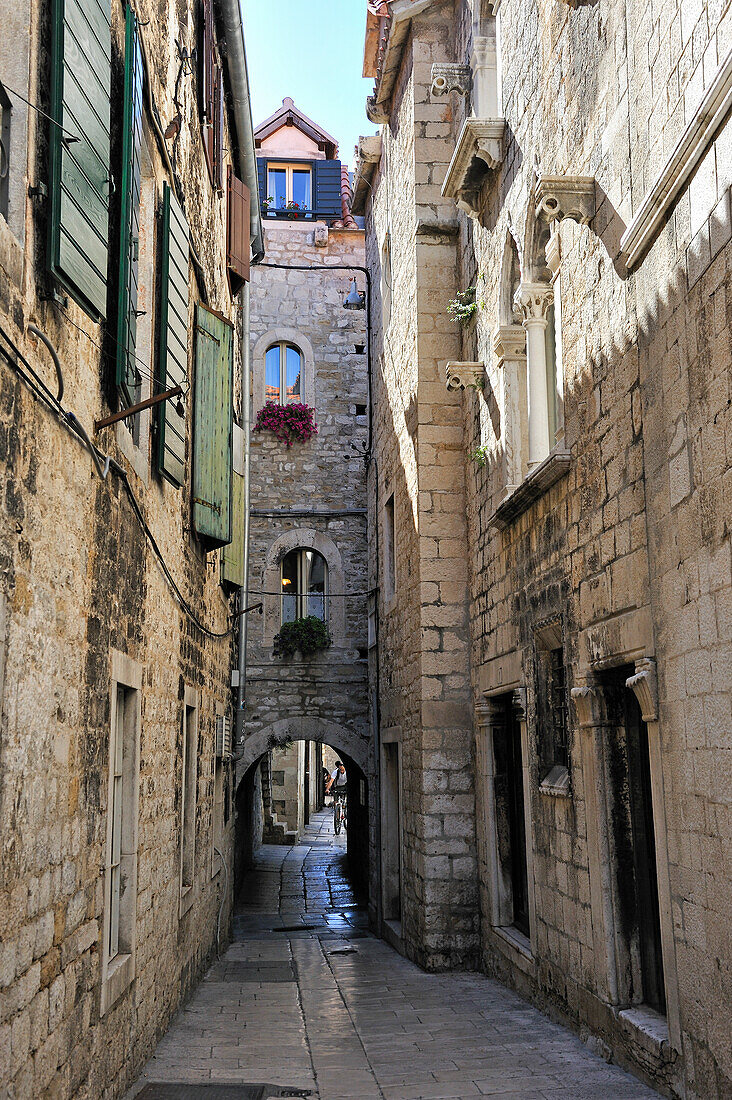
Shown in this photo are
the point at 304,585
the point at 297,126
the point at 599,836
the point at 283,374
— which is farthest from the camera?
the point at 297,126

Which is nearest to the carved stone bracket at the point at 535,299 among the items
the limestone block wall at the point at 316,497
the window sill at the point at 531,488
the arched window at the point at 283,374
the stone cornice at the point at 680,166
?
the window sill at the point at 531,488

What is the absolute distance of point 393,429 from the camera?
38.5 ft

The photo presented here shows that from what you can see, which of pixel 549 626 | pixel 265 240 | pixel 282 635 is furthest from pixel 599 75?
pixel 265 240

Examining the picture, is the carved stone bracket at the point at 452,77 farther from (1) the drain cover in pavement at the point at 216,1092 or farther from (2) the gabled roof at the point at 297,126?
(2) the gabled roof at the point at 297,126

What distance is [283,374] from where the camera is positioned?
52.7ft

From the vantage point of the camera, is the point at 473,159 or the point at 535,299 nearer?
the point at 535,299

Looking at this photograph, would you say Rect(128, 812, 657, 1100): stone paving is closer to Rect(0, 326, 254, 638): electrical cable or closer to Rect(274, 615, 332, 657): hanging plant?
Rect(0, 326, 254, 638): electrical cable

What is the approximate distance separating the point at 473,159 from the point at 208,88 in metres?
2.54

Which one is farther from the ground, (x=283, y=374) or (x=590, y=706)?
(x=283, y=374)

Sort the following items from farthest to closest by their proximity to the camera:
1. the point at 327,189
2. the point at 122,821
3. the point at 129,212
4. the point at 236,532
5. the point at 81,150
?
the point at 327,189, the point at 236,532, the point at 122,821, the point at 129,212, the point at 81,150

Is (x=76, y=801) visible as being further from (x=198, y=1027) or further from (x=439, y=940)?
(x=439, y=940)

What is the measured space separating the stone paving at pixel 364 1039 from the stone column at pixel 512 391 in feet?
12.0

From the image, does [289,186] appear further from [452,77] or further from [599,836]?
[599,836]

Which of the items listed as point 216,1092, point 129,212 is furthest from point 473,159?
point 216,1092
